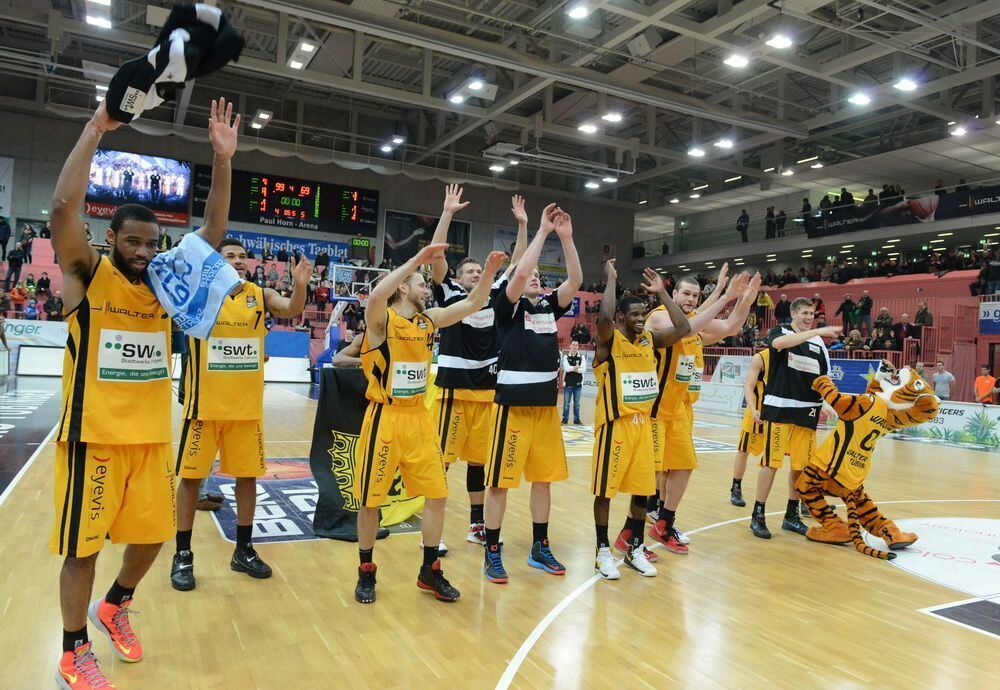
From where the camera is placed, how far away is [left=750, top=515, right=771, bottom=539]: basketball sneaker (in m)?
5.96

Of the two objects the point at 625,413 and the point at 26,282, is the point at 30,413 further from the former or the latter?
the point at 26,282

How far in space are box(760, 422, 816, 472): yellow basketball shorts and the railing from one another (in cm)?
2043

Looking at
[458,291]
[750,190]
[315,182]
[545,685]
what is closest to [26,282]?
[315,182]

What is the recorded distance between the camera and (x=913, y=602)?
4441 millimetres

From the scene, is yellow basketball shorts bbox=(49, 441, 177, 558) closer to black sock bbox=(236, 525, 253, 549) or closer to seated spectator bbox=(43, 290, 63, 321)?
black sock bbox=(236, 525, 253, 549)

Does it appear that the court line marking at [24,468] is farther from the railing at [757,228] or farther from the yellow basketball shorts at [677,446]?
the railing at [757,228]

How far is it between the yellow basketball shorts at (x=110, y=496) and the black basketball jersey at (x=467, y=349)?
267cm

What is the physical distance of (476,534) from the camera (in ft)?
17.7

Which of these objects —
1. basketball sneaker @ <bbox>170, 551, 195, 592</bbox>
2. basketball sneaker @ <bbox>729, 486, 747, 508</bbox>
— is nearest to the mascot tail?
basketball sneaker @ <bbox>729, 486, 747, 508</bbox>

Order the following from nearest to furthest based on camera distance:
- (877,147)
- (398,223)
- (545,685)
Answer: (545,685)
(877,147)
(398,223)

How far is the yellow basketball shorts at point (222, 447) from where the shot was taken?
4223 mm

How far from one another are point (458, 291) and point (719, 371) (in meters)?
15.1

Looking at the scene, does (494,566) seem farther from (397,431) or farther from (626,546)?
(397,431)

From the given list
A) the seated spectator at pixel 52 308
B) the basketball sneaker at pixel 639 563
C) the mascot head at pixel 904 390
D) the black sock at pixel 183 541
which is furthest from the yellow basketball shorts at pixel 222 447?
the seated spectator at pixel 52 308
